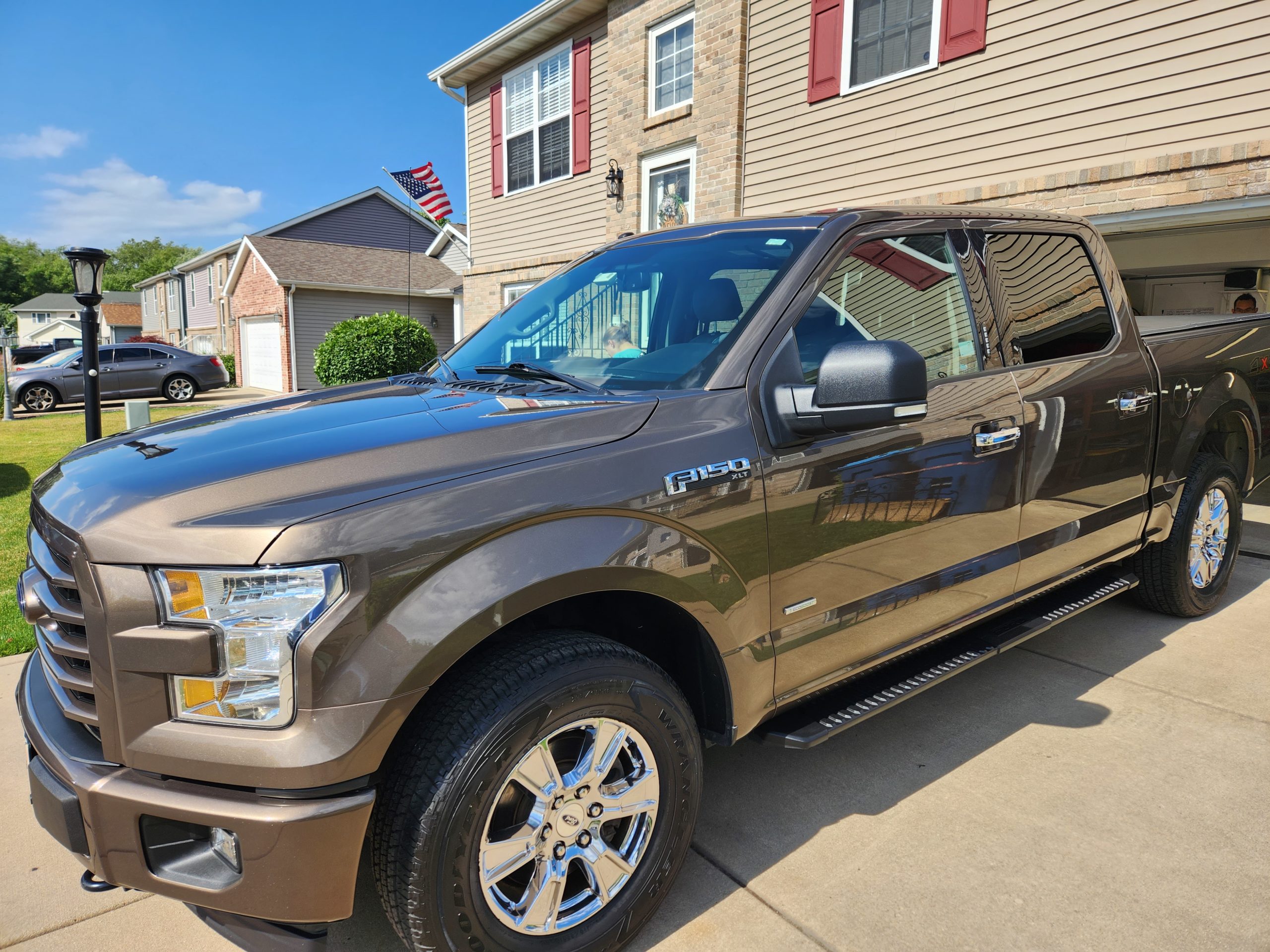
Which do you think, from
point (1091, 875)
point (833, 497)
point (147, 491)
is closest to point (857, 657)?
point (833, 497)

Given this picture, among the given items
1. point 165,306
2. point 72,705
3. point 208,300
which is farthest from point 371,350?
point 165,306

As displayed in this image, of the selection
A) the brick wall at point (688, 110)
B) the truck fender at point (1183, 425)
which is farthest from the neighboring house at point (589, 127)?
the truck fender at point (1183, 425)

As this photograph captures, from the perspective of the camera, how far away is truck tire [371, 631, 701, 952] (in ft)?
5.87

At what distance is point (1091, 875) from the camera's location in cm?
248

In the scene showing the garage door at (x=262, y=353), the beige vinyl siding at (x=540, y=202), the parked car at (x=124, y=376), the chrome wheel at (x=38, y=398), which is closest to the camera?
the beige vinyl siding at (x=540, y=202)

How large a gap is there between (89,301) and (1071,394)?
826cm

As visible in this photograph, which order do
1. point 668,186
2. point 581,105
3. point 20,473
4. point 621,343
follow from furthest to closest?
point 581,105
point 668,186
point 20,473
point 621,343

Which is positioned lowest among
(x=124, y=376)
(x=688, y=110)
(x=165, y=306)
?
(x=124, y=376)

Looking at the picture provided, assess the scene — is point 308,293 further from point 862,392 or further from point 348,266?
point 862,392

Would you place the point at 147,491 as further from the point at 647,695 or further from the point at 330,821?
the point at 647,695

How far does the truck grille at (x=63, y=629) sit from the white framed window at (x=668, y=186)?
10.0m

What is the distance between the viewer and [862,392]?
2232mm

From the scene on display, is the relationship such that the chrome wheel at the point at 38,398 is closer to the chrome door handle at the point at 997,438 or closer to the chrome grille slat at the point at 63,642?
the chrome grille slat at the point at 63,642

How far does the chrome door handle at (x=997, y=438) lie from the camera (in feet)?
9.41
